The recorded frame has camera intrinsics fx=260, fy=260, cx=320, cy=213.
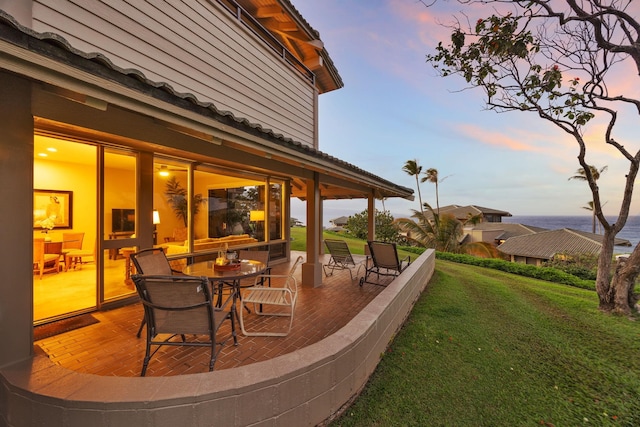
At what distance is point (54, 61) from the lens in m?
1.61

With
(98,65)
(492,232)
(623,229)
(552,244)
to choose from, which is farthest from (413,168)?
(623,229)

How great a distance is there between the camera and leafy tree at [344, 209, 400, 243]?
69.1 feet

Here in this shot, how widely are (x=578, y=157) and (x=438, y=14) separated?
17.3 feet

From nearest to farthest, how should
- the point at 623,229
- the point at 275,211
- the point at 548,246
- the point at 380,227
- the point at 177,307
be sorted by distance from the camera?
the point at 177,307
the point at 275,211
the point at 380,227
the point at 548,246
the point at 623,229

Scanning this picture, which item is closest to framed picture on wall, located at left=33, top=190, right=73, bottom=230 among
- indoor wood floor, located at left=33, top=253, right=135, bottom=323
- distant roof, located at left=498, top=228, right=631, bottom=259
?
indoor wood floor, located at left=33, top=253, right=135, bottom=323

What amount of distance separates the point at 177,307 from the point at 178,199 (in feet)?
14.3

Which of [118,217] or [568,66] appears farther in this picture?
[568,66]

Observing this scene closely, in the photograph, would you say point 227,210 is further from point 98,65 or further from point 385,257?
point 98,65

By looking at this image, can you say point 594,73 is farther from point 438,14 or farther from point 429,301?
point 429,301

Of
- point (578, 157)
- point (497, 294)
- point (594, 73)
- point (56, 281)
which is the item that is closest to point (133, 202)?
point (56, 281)

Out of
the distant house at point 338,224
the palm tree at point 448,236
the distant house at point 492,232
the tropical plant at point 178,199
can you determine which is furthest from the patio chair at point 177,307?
the distant house at point 338,224

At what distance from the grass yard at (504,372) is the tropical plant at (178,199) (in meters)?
5.37

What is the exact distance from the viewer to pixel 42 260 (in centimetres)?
571

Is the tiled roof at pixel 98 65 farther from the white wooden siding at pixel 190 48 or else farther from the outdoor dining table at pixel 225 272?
the white wooden siding at pixel 190 48
